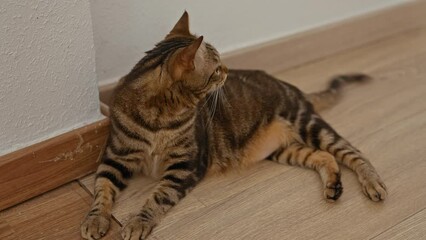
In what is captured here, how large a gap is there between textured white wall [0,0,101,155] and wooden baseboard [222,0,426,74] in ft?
2.36

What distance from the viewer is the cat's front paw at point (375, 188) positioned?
1386 millimetres

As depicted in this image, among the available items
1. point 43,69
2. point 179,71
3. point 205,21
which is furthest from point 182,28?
point 205,21

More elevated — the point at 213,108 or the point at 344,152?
the point at 213,108

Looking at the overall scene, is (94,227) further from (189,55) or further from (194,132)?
(189,55)

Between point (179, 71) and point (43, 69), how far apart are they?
372 millimetres

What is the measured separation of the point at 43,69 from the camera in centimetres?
130

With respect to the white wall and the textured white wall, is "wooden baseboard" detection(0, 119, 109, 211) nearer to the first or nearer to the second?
the textured white wall

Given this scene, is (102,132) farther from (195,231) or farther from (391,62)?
(391,62)

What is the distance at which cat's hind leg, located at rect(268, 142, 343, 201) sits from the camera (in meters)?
1.41

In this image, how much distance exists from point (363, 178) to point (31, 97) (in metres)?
0.96

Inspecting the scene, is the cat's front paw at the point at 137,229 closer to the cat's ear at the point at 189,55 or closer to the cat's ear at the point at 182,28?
the cat's ear at the point at 189,55

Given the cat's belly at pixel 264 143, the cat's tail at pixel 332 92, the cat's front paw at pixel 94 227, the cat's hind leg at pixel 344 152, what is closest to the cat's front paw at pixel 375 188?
the cat's hind leg at pixel 344 152

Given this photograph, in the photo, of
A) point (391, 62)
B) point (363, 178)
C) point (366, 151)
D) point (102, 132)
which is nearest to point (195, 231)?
point (102, 132)

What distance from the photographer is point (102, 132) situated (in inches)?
58.1
